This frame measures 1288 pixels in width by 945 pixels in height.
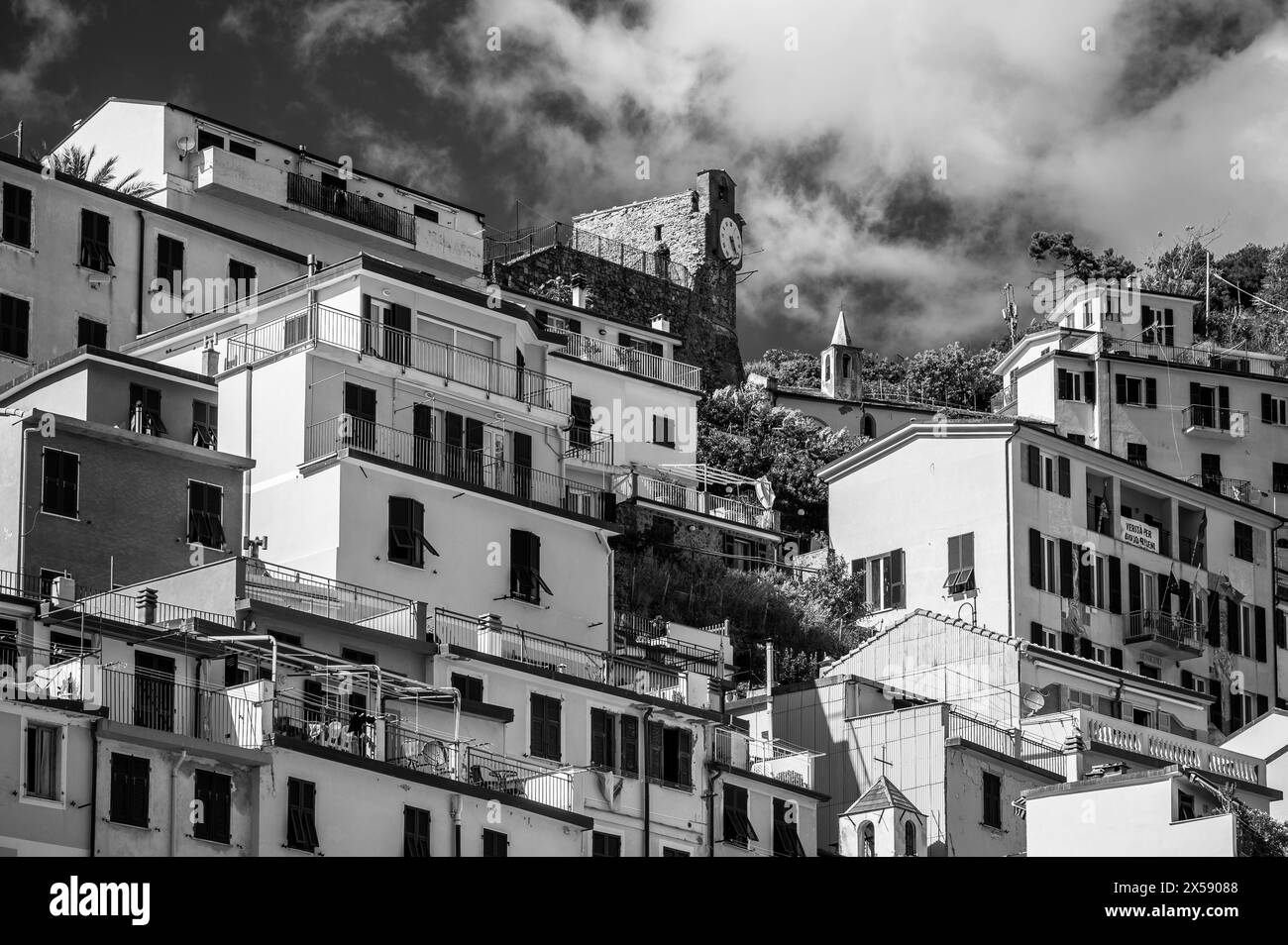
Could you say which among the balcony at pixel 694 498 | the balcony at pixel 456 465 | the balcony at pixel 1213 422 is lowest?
the balcony at pixel 456 465

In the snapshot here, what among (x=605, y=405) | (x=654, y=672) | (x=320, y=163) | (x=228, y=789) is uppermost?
(x=320, y=163)

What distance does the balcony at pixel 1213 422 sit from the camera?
97812 mm

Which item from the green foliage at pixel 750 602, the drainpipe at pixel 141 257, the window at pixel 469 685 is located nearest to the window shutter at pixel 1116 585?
the green foliage at pixel 750 602

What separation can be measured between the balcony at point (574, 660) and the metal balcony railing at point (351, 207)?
26.1m

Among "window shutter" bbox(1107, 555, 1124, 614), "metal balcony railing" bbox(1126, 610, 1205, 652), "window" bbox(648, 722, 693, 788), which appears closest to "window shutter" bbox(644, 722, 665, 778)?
"window" bbox(648, 722, 693, 788)

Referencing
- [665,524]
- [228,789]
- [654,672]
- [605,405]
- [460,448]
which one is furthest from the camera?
[605,405]

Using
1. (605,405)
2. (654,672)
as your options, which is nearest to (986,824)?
(654,672)

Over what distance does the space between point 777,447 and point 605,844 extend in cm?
4555

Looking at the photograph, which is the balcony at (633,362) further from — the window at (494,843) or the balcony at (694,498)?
the window at (494,843)

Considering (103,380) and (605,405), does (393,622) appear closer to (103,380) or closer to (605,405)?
(103,380)

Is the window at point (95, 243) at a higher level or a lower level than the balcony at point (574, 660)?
higher

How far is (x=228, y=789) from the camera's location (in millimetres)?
45156

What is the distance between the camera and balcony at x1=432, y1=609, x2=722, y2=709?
182 ft
